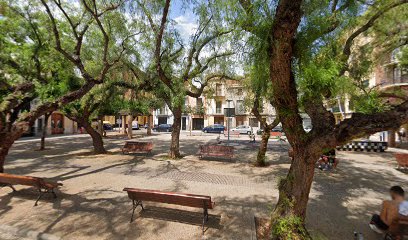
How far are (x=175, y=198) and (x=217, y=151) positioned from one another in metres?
7.45

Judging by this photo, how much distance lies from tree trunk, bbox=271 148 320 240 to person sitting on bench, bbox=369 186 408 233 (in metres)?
1.57

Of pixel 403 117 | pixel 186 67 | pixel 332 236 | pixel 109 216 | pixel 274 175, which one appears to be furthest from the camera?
pixel 186 67

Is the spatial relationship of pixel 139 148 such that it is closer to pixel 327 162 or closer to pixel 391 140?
pixel 327 162

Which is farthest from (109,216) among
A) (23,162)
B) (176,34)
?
(23,162)

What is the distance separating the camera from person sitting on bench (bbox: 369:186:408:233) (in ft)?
13.1

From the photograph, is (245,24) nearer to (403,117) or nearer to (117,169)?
(403,117)

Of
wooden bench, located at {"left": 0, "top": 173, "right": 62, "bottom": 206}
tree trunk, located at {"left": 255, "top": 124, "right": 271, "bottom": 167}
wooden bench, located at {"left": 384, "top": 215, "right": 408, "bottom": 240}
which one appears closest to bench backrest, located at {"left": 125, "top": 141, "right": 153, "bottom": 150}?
tree trunk, located at {"left": 255, "top": 124, "right": 271, "bottom": 167}

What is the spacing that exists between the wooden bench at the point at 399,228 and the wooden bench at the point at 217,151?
306 inches

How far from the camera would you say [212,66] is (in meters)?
11.7

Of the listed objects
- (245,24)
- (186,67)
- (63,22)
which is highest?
(63,22)

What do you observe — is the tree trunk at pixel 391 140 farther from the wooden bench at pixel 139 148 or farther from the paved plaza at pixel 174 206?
the wooden bench at pixel 139 148

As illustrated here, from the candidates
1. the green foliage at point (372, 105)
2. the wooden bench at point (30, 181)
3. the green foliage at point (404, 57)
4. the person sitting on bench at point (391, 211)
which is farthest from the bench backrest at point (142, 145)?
the green foliage at point (404, 57)

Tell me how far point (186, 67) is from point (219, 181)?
20.3 ft

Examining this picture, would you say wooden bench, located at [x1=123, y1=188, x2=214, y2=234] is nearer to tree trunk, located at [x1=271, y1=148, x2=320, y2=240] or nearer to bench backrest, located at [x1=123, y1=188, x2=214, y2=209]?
bench backrest, located at [x1=123, y1=188, x2=214, y2=209]
